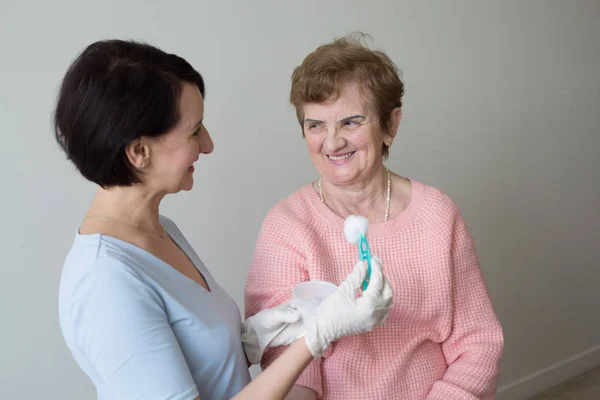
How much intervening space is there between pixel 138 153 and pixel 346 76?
0.58 metres

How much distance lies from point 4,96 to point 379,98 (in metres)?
0.94

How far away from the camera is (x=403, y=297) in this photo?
1.47m

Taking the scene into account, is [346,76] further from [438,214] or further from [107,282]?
[107,282]

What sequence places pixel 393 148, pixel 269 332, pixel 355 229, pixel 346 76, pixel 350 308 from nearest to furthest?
1. pixel 350 308
2. pixel 355 229
3. pixel 269 332
4. pixel 346 76
5. pixel 393 148

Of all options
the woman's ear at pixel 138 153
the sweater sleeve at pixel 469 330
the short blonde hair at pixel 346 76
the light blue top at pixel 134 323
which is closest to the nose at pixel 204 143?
the woman's ear at pixel 138 153

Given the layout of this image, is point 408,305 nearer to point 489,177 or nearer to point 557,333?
point 489,177

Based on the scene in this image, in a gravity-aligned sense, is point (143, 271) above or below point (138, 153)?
below

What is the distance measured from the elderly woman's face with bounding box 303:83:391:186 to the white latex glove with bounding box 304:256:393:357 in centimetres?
39

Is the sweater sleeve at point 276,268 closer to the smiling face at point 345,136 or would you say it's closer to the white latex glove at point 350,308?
the smiling face at point 345,136

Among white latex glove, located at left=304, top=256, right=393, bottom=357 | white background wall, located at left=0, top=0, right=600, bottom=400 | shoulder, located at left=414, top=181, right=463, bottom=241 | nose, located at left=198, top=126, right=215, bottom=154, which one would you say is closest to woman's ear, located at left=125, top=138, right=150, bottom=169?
nose, located at left=198, top=126, right=215, bottom=154

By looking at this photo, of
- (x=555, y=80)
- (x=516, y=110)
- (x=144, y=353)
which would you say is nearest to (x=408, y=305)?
(x=144, y=353)

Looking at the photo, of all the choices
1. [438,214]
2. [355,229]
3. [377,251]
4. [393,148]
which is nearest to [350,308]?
[355,229]

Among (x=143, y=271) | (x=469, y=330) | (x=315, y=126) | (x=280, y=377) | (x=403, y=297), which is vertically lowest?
(x=469, y=330)

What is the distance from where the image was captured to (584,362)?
317 centimetres
